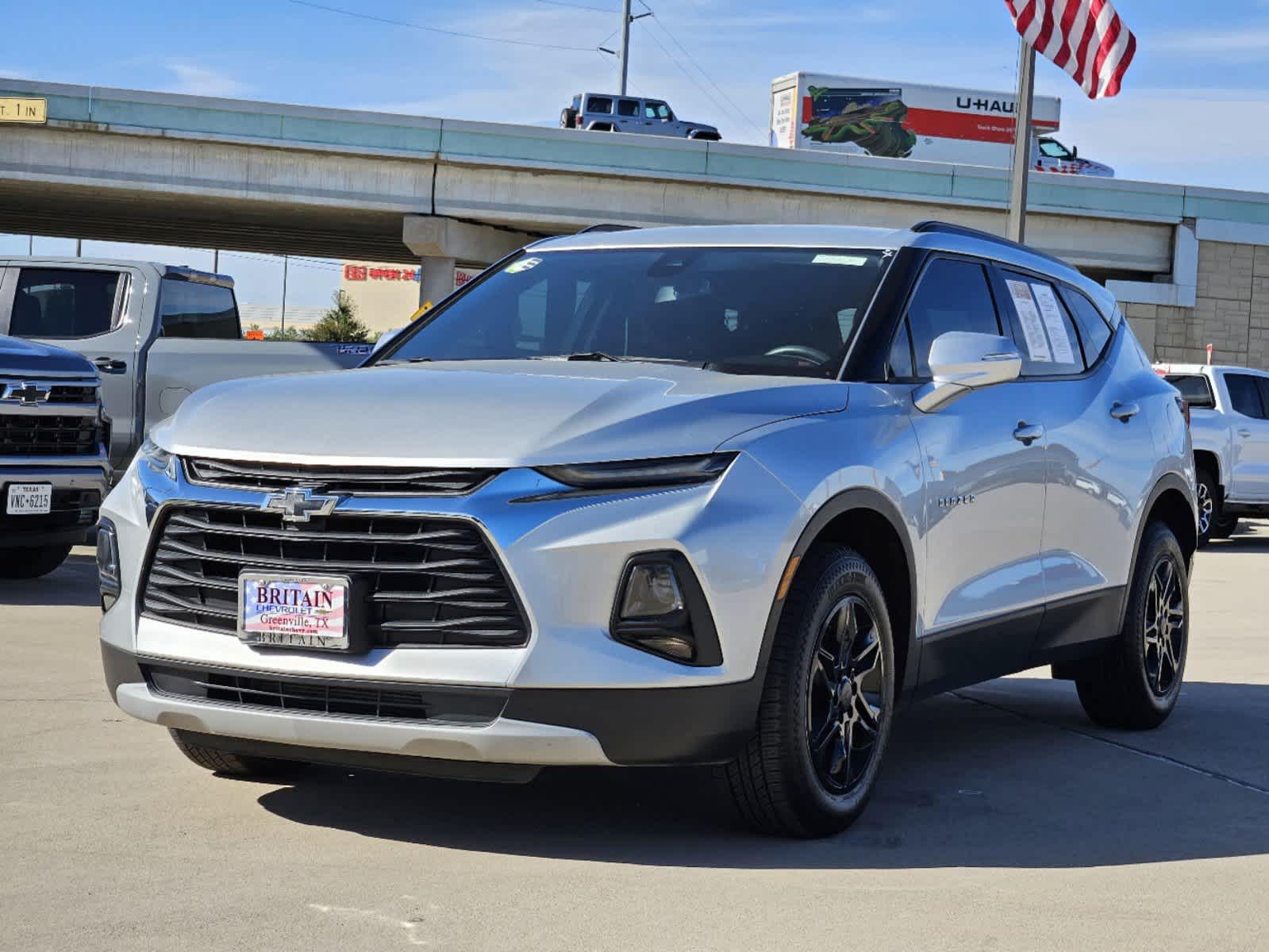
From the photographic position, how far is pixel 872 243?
5883 millimetres

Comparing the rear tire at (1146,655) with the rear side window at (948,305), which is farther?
the rear tire at (1146,655)

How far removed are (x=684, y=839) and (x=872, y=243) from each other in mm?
2144

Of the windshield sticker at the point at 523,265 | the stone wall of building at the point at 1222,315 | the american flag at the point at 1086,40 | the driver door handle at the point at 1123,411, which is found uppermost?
the american flag at the point at 1086,40

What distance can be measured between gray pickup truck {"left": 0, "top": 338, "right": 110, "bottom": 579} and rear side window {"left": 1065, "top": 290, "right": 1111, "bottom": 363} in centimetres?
592

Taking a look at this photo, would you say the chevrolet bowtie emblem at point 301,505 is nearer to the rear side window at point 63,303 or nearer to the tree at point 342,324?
the rear side window at point 63,303

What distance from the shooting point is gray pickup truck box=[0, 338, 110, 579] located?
9992 millimetres

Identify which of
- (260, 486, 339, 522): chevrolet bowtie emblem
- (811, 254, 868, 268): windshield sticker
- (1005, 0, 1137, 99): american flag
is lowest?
(260, 486, 339, 522): chevrolet bowtie emblem

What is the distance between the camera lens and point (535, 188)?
1604 inches

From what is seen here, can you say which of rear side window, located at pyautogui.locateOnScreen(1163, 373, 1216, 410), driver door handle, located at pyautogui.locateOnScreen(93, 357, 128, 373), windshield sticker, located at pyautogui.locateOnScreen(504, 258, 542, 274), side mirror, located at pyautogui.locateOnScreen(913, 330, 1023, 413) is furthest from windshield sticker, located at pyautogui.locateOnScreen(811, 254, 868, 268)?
rear side window, located at pyautogui.locateOnScreen(1163, 373, 1216, 410)

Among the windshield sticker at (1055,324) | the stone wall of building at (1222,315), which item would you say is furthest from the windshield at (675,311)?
the stone wall of building at (1222,315)

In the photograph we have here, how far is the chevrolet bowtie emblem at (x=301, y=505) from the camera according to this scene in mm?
Answer: 4359

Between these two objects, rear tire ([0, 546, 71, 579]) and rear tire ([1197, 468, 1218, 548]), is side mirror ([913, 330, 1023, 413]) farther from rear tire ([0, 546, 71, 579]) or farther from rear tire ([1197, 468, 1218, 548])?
rear tire ([1197, 468, 1218, 548])

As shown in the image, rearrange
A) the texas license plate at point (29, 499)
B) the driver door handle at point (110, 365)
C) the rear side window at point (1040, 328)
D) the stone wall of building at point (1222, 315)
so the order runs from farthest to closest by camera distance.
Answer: the stone wall of building at point (1222, 315)
the driver door handle at point (110, 365)
the texas license plate at point (29, 499)
the rear side window at point (1040, 328)

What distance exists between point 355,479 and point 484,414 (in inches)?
14.8
